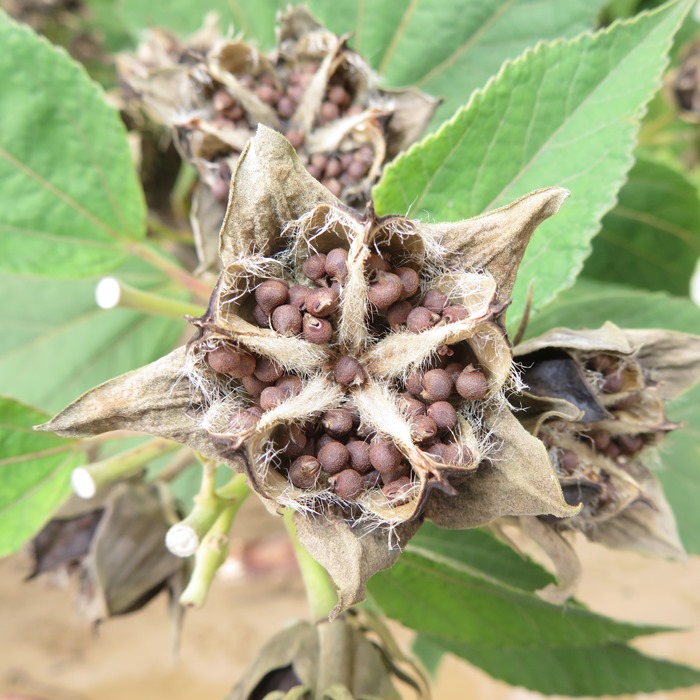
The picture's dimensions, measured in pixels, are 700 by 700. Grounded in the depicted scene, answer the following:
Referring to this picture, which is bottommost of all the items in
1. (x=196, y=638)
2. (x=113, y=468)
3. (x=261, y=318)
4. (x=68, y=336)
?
(x=196, y=638)

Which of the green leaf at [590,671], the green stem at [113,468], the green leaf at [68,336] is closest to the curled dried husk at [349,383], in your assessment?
the green stem at [113,468]

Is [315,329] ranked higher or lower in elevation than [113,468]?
higher

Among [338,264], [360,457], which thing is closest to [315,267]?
[338,264]

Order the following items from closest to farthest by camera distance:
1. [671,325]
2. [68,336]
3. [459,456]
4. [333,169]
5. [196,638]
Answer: [459,456] → [333,169] → [671,325] → [68,336] → [196,638]

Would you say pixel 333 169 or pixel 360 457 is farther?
pixel 333 169

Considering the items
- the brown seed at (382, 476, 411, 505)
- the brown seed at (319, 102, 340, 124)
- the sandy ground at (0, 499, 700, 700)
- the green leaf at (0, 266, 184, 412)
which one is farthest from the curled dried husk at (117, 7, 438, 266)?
the sandy ground at (0, 499, 700, 700)

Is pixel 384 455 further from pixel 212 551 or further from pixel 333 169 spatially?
pixel 333 169

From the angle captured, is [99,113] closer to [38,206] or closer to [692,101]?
[38,206]

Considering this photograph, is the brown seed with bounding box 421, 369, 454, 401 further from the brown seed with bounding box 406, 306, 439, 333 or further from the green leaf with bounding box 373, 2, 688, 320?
the green leaf with bounding box 373, 2, 688, 320
